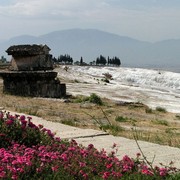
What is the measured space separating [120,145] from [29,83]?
14.1 meters

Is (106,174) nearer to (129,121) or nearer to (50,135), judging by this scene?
(50,135)

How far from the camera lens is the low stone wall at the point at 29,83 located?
2219cm

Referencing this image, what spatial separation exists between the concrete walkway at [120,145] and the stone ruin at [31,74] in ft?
36.8

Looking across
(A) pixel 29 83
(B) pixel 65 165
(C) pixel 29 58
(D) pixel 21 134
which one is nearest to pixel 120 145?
(D) pixel 21 134

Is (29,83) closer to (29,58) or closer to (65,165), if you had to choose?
(29,58)

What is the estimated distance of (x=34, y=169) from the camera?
555 centimetres

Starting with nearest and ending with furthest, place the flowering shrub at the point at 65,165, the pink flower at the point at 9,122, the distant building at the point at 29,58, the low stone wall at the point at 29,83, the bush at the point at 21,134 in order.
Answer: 1. the flowering shrub at the point at 65,165
2. the bush at the point at 21,134
3. the pink flower at the point at 9,122
4. the low stone wall at the point at 29,83
5. the distant building at the point at 29,58

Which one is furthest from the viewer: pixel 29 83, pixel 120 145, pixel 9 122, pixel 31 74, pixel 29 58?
pixel 29 58

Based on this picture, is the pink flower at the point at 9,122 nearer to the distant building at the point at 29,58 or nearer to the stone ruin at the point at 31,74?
the stone ruin at the point at 31,74

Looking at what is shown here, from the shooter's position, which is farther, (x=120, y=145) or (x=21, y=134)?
(x=120, y=145)

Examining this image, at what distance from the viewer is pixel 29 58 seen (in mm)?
23172

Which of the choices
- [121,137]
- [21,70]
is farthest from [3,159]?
[21,70]

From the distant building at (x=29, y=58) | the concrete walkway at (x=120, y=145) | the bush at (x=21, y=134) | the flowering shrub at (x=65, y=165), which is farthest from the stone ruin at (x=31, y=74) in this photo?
the flowering shrub at (x=65, y=165)

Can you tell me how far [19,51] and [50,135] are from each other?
15.7 meters
